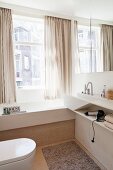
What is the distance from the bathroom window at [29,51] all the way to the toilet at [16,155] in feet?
3.88

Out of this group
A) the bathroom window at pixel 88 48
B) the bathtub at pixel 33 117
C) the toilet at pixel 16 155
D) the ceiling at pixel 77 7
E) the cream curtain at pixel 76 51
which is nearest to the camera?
the toilet at pixel 16 155

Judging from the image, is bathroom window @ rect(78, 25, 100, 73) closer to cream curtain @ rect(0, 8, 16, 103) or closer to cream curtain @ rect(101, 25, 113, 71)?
cream curtain @ rect(101, 25, 113, 71)

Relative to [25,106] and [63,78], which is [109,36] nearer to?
[63,78]

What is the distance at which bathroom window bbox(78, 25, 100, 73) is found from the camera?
198 centimetres

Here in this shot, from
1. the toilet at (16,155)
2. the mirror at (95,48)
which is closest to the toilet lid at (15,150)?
the toilet at (16,155)

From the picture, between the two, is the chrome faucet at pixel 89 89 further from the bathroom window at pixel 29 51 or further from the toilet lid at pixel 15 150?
the toilet lid at pixel 15 150

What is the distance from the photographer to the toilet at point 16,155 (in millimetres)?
1344

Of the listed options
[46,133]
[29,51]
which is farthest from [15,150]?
[29,51]

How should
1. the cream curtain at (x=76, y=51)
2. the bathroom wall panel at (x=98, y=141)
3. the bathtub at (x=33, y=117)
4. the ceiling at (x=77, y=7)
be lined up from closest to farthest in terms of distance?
1. the bathroom wall panel at (x=98, y=141)
2. the ceiling at (x=77, y=7)
3. the bathtub at (x=33, y=117)
4. the cream curtain at (x=76, y=51)

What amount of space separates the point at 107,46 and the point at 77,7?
906mm

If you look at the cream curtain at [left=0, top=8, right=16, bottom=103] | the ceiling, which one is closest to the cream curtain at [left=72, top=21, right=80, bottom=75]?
the ceiling

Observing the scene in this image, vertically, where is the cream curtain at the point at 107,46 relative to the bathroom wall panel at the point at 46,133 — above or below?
above

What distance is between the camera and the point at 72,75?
269cm

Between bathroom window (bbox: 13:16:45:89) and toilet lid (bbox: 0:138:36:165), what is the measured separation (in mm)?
1150
